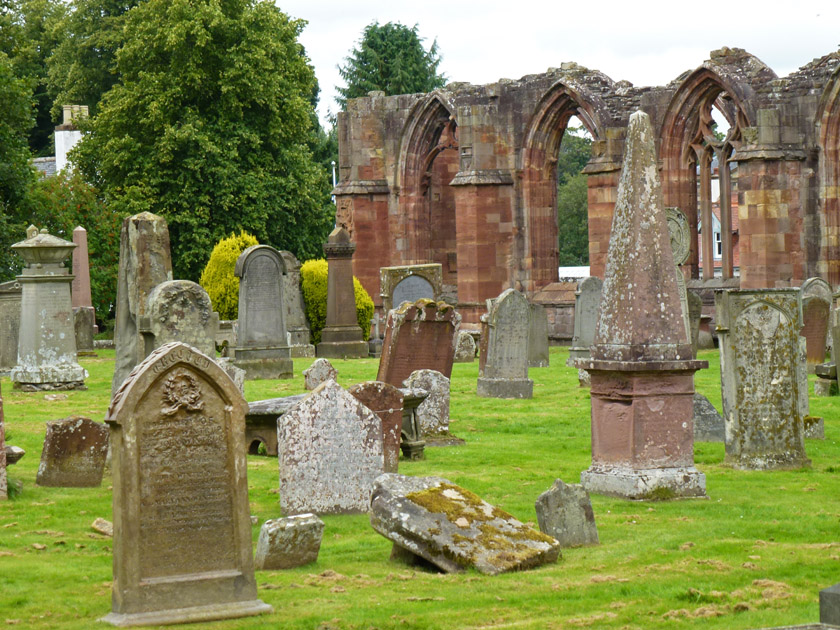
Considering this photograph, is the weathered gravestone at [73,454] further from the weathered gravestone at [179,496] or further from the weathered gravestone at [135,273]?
the weathered gravestone at [179,496]

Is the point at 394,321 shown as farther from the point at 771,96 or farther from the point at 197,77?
the point at 197,77

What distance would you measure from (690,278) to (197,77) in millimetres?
16380

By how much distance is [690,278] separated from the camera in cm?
2903

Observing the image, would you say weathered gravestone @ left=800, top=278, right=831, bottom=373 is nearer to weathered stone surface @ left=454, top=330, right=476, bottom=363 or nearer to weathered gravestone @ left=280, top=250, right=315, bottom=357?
weathered stone surface @ left=454, top=330, right=476, bottom=363

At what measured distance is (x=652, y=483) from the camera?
9945mm

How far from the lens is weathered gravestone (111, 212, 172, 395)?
1159cm

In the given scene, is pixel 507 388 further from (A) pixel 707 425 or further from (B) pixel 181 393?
(B) pixel 181 393

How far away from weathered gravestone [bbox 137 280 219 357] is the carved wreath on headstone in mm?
4160

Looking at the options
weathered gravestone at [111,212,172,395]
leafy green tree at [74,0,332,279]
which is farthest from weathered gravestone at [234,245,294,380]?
leafy green tree at [74,0,332,279]

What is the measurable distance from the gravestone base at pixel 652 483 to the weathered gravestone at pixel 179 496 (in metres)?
3.88

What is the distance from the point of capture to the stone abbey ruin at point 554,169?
2638cm

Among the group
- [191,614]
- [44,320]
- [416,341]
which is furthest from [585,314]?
[191,614]

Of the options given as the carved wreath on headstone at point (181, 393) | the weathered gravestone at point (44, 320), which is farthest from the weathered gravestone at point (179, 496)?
the weathered gravestone at point (44, 320)

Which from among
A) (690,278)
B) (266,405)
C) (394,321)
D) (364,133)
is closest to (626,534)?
(266,405)
